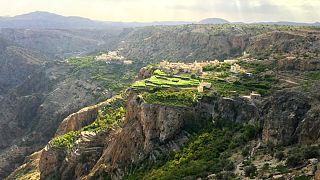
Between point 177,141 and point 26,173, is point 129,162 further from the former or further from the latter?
point 26,173

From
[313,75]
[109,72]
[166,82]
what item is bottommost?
[109,72]

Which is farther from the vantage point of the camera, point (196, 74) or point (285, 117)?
point (196, 74)

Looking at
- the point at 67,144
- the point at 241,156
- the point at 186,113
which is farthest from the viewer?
the point at 67,144

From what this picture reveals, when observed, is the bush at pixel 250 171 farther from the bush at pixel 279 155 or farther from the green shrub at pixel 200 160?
the bush at pixel 279 155

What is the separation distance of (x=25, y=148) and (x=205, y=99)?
7243 cm

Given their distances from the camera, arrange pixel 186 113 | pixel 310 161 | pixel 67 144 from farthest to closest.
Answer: pixel 67 144 → pixel 186 113 → pixel 310 161

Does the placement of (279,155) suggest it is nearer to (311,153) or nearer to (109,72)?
(311,153)

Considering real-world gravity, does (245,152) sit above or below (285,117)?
below

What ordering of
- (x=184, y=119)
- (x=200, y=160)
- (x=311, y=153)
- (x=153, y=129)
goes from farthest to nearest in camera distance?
(x=153, y=129)
(x=184, y=119)
(x=200, y=160)
(x=311, y=153)

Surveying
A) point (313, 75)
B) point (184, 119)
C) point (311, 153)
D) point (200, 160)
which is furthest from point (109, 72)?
point (311, 153)

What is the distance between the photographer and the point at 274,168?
114 feet

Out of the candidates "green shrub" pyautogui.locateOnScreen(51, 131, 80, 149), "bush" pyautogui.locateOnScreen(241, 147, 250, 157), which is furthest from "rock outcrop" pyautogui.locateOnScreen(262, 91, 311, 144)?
"green shrub" pyautogui.locateOnScreen(51, 131, 80, 149)

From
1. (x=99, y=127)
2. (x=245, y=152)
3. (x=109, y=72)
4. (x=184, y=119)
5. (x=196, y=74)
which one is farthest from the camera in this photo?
(x=109, y=72)

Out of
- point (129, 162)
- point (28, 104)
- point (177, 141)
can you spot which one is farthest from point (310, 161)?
point (28, 104)
